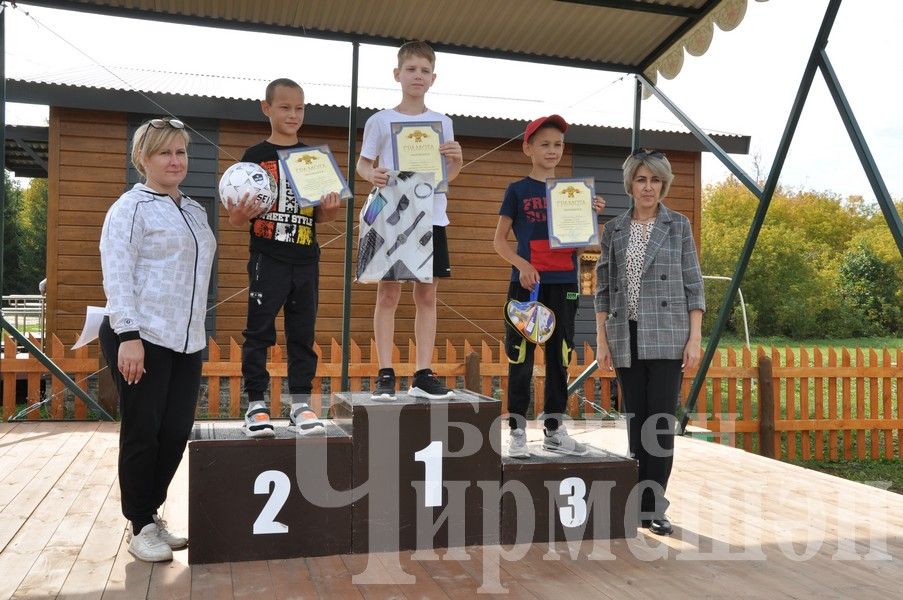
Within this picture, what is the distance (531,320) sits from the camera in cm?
347

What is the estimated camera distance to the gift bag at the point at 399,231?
3354 millimetres

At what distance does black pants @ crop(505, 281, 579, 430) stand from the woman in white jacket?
4.67ft

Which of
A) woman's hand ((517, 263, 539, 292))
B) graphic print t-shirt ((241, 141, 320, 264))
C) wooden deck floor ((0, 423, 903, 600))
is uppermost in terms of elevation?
graphic print t-shirt ((241, 141, 320, 264))

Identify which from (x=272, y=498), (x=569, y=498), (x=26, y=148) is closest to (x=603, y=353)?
(x=569, y=498)

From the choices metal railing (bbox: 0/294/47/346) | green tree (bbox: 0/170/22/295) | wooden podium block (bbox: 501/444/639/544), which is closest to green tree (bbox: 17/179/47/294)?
green tree (bbox: 0/170/22/295)

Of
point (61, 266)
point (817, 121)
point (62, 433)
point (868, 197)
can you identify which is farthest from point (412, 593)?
point (817, 121)

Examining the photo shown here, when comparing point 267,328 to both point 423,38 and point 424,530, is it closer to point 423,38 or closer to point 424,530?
point 424,530

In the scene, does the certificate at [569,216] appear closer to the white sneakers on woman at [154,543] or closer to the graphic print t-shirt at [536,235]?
the graphic print t-shirt at [536,235]

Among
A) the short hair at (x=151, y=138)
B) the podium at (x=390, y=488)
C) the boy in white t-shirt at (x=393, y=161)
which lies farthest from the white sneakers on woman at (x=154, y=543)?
the short hair at (x=151, y=138)

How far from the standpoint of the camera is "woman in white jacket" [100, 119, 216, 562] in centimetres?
263

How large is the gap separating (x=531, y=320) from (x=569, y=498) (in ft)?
2.60

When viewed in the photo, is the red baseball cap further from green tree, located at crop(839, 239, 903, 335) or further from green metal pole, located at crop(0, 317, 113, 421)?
green tree, located at crop(839, 239, 903, 335)

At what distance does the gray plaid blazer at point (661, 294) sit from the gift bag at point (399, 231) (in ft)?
2.82

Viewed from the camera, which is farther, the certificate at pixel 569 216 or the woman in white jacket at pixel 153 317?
the certificate at pixel 569 216
